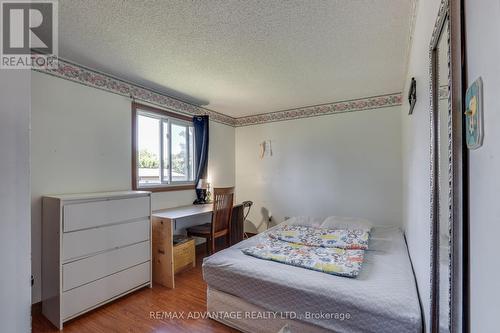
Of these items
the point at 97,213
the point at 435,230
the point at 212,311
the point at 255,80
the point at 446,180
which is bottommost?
the point at 212,311

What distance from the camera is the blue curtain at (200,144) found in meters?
3.79

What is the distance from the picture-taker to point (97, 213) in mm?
2205

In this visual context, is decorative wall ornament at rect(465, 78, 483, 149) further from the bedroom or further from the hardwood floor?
the hardwood floor

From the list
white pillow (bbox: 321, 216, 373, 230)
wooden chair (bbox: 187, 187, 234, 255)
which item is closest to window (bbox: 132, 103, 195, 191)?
wooden chair (bbox: 187, 187, 234, 255)

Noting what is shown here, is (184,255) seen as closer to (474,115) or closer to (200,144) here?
(200,144)

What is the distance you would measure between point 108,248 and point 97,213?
357 mm

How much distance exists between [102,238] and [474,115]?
262cm

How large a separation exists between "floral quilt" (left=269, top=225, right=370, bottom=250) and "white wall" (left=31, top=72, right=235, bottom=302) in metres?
1.92

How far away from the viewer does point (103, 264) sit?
2248 mm

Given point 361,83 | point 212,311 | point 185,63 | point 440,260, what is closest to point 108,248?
point 212,311

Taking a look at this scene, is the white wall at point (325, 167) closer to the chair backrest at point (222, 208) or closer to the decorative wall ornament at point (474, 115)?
the chair backrest at point (222, 208)

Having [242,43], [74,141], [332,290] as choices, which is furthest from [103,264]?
[242,43]

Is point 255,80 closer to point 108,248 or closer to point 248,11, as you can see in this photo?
point 248,11

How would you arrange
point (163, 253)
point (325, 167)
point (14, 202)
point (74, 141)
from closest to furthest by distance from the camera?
point (14, 202) < point (74, 141) < point (163, 253) < point (325, 167)
